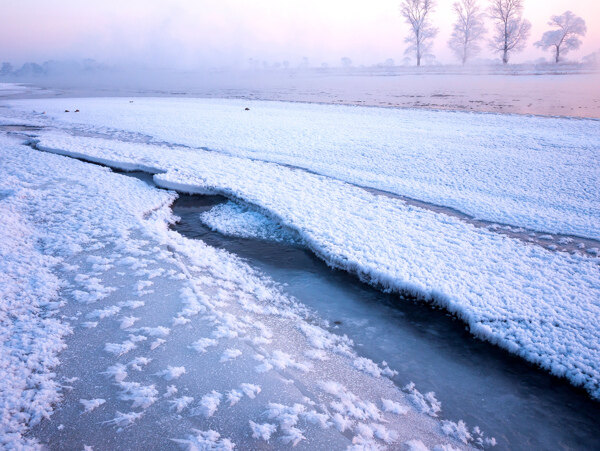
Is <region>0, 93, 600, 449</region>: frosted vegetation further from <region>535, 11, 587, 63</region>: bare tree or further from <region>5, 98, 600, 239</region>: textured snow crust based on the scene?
<region>535, 11, 587, 63</region>: bare tree

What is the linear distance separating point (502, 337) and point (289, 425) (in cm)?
173

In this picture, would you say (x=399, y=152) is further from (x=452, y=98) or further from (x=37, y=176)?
(x=452, y=98)

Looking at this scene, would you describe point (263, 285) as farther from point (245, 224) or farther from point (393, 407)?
point (393, 407)

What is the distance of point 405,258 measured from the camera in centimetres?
380

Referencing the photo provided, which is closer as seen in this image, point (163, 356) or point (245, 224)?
point (163, 356)

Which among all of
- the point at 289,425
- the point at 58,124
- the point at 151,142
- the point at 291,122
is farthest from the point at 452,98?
the point at 289,425

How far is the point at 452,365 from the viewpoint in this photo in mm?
2668

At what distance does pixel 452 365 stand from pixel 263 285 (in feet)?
5.73

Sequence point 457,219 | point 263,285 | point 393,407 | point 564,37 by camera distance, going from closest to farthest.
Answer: point 393,407 → point 263,285 → point 457,219 → point 564,37

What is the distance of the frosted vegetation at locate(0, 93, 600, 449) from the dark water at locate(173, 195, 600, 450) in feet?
0.34

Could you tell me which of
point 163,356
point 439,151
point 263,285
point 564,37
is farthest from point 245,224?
point 564,37

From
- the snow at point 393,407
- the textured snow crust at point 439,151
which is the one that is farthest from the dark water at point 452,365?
the textured snow crust at point 439,151

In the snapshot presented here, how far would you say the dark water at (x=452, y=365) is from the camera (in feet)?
7.25

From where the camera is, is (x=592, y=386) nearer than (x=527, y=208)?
Yes
